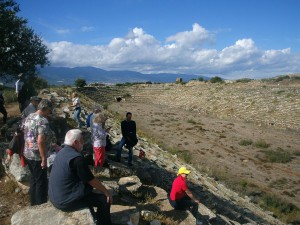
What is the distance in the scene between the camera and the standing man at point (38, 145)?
689cm

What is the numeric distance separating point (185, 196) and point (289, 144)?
22.1m

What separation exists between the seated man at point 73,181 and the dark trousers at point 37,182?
1.32m

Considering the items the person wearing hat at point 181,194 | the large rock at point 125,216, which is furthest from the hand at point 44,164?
the person wearing hat at point 181,194

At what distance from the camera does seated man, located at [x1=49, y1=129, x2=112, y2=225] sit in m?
5.62

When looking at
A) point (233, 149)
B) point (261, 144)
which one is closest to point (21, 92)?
point (233, 149)

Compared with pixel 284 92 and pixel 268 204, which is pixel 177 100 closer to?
pixel 284 92

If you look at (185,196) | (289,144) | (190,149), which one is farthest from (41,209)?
(289,144)

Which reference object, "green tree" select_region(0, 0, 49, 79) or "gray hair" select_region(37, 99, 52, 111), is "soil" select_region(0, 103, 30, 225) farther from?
"green tree" select_region(0, 0, 49, 79)

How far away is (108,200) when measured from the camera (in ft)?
20.0

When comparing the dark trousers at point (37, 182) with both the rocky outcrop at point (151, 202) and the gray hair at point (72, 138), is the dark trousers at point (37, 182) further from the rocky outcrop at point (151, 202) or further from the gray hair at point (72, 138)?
the gray hair at point (72, 138)

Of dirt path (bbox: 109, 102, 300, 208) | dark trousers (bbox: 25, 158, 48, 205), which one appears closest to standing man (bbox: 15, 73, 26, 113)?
dark trousers (bbox: 25, 158, 48, 205)

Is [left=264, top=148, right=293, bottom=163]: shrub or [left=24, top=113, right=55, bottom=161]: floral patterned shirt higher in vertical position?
[left=24, top=113, right=55, bottom=161]: floral patterned shirt

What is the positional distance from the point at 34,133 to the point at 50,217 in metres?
1.75

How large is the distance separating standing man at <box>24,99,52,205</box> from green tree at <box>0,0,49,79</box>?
15457 mm
